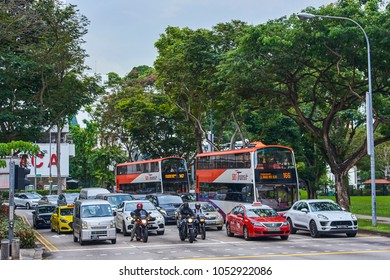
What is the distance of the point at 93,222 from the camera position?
79.8 feet

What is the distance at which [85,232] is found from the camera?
2414 centimetres

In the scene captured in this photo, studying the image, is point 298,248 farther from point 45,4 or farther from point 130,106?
point 130,106

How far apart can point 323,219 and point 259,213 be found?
2823mm

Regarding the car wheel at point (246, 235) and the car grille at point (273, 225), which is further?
the car wheel at point (246, 235)

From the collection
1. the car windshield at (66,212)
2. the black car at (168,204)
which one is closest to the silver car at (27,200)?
the black car at (168,204)

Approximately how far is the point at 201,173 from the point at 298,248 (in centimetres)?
1892

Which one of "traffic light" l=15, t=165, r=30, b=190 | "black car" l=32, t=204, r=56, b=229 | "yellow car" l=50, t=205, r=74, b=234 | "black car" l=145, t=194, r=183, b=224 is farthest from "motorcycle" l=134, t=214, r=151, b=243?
"black car" l=32, t=204, r=56, b=229

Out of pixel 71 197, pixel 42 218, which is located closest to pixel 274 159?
pixel 42 218

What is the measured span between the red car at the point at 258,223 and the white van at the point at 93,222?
5353 mm

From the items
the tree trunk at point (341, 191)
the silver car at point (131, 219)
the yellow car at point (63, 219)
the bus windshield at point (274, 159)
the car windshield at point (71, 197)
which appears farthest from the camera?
the car windshield at point (71, 197)

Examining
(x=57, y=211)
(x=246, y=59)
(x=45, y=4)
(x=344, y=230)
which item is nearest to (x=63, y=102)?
(x=45, y=4)

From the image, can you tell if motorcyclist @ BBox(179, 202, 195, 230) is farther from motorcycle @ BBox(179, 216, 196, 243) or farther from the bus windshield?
the bus windshield

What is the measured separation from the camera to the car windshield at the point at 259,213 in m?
25.4

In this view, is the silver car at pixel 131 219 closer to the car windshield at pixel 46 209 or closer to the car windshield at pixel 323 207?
the car windshield at pixel 323 207
